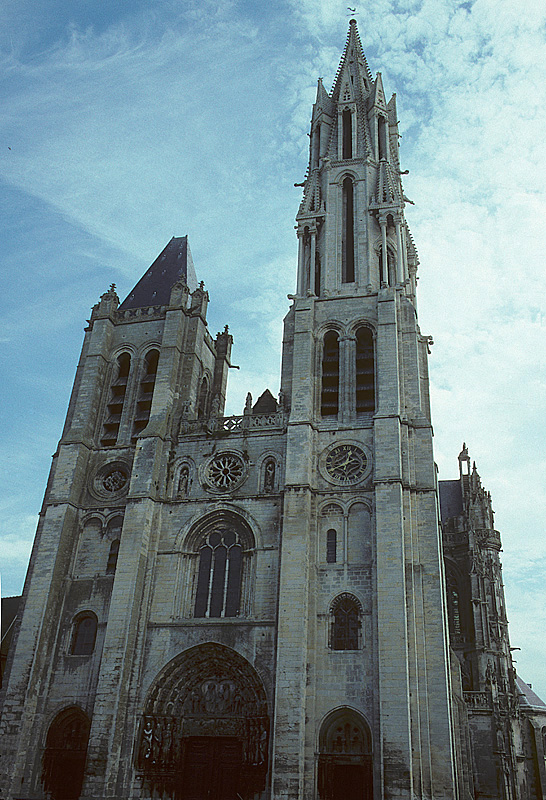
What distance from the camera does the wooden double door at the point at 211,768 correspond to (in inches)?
805

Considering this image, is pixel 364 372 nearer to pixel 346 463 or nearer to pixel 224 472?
pixel 346 463

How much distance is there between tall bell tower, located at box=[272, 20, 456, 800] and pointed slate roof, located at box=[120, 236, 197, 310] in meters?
5.69

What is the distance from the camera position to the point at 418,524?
876 inches

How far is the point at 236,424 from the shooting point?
25.9m

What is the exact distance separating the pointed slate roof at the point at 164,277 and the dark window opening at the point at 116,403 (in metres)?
3.13

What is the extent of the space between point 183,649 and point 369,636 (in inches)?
226

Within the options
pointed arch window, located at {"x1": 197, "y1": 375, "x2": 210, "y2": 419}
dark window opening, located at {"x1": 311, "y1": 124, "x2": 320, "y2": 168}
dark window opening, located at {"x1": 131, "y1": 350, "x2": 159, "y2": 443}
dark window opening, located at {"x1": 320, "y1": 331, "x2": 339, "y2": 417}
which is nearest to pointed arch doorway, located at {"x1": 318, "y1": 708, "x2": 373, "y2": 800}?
dark window opening, located at {"x1": 320, "y1": 331, "x2": 339, "y2": 417}

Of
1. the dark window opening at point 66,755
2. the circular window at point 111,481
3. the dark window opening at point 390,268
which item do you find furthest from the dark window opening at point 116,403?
the dark window opening at point 390,268

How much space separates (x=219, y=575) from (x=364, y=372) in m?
8.95

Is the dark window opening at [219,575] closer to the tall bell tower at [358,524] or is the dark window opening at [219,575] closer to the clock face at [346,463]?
the tall bell tower at [358,524]

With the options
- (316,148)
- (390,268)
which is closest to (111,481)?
(390,268)

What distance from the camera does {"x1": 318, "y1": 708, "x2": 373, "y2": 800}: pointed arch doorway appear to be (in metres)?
19.0

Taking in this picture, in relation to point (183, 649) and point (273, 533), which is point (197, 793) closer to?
point (183, 649)

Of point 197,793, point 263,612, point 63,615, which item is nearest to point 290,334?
point 263,612
